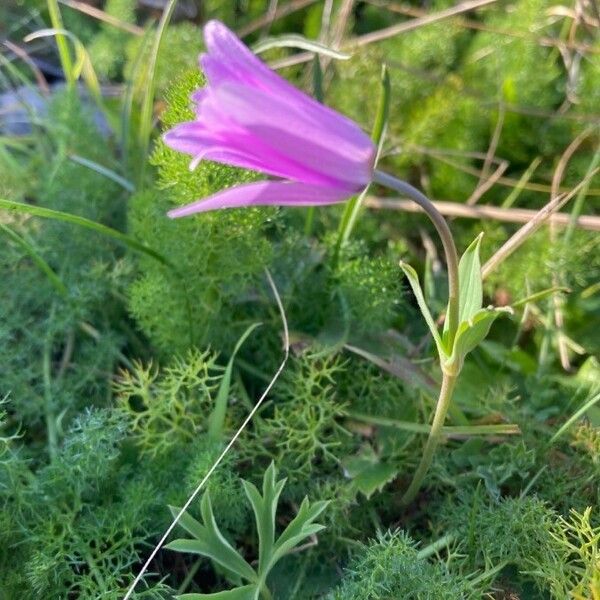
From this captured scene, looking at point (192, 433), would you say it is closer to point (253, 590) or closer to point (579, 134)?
point (253, 590)

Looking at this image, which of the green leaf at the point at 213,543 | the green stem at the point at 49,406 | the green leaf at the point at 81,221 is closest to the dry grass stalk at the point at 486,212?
the green leaf at the point at 81,221

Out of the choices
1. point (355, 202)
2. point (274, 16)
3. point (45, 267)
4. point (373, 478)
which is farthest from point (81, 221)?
point (274, 16)

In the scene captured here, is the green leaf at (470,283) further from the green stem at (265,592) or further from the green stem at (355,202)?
the green stem at (265,592)

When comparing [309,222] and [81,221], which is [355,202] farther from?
[81,221]

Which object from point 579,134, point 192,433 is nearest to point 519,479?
point 192,433

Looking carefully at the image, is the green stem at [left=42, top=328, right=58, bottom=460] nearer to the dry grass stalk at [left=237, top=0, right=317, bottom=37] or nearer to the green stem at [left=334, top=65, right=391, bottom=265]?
the green stem at [left=334, top=65, right=391, bottom=265]

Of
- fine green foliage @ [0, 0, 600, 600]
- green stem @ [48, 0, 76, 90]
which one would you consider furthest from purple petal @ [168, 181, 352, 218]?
green stem @ [48, 0, 76, 90]
